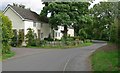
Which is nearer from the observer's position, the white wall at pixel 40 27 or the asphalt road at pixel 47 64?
the asphalt road at pixel 47 64

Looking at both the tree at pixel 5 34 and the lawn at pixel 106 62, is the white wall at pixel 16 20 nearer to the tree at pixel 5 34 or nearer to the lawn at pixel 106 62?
the tree at pixel 5 34

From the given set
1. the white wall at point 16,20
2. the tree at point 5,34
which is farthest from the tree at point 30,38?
the tree at point 5,34

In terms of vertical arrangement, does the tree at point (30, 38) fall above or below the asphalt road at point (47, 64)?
above

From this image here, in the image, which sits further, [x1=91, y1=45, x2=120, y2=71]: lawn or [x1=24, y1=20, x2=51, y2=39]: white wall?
[x1=24, y1=20, x2=51, y2=39]: white wall

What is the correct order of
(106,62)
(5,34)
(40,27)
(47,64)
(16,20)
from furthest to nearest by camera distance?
(40,27)
(16,20)
(5,34)
(47,64)
(106,62)

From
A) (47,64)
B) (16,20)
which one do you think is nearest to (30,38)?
(16,20)

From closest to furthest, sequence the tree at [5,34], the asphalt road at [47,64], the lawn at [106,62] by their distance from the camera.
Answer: the lawn at [106,62] → the asphalt road at [47,64] → the tree at [5,34]

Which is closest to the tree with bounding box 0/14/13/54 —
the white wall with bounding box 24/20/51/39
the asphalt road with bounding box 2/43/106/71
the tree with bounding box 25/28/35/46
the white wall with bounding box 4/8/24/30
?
the asphalt road with bounding box 2/43/106/71

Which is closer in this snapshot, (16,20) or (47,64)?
(47,64)

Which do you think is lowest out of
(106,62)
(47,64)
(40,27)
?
(47,64)

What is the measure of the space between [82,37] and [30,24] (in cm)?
1511

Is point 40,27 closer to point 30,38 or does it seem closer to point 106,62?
point 30,38

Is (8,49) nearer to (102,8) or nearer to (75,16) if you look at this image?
(75,16)

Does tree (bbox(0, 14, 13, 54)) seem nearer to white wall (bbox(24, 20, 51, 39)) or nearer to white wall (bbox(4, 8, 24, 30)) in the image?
white wall (bbox(4, 8, 24, 30))
